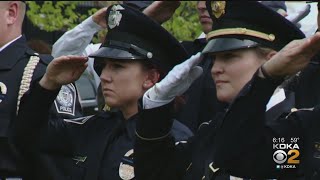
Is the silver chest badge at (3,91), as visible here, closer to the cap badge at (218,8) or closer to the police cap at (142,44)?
the police cap at (142,44)

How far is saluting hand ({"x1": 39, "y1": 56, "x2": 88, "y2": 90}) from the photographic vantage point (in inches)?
158

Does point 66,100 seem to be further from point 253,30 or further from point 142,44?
point 253,30

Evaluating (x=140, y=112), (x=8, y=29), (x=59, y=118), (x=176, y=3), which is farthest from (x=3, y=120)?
(x=176, y=3)

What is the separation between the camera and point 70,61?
4012mm

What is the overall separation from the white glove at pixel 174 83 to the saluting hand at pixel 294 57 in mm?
455

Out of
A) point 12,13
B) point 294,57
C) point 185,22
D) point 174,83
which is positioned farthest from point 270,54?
point 185,22

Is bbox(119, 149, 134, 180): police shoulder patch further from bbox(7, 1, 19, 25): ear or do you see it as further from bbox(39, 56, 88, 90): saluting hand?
bbox(7, 1, 19, 25): ear

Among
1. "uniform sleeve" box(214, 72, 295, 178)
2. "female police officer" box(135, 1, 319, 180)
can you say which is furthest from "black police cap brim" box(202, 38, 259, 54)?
"uniform sleeve" box(214, 72, 295, 178)

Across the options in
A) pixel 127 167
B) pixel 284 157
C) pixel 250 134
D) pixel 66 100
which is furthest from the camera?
pixel 66 100

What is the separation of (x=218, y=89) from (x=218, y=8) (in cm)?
43

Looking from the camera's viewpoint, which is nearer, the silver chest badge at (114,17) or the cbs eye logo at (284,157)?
the cbs eye logo at (284,157)

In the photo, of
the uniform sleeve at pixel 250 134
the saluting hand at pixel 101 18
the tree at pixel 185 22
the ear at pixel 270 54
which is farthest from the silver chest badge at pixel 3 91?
the tree at pixel 185 22

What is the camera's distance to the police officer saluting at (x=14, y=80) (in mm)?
4434

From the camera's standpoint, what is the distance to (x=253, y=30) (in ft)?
12.6
